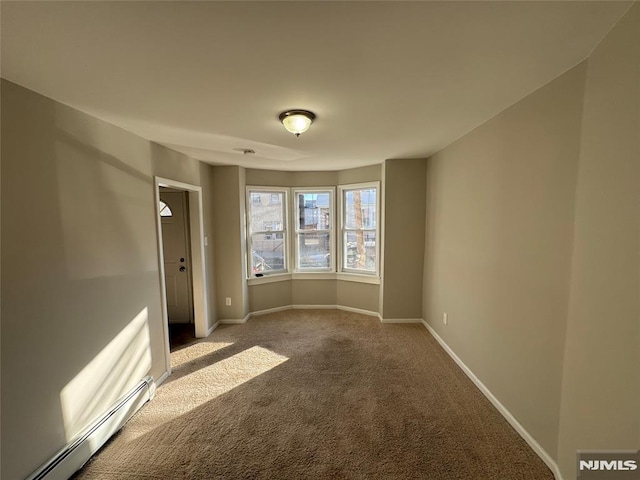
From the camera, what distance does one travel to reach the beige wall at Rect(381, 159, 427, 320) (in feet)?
12.6

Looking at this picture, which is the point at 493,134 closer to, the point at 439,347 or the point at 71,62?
the point at 439,347

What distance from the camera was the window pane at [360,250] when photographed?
436 centimetres

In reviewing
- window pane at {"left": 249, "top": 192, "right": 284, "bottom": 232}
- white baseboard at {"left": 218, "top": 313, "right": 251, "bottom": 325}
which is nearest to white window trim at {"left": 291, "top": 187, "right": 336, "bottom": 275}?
window pane at {"left": 249, "top": 192, "right": 284, "bottom": 232}

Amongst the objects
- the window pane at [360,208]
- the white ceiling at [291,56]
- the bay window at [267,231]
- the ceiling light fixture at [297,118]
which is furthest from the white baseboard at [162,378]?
the window pane at [360,208]

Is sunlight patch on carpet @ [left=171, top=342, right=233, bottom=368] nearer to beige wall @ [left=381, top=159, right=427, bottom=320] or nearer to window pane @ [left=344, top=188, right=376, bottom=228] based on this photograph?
beige wall @ [left=381, top=159, right=427, bottom=320]

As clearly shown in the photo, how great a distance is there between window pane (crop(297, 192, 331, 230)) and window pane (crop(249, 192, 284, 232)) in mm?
331

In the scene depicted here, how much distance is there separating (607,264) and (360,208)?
3287mm

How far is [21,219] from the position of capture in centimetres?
147

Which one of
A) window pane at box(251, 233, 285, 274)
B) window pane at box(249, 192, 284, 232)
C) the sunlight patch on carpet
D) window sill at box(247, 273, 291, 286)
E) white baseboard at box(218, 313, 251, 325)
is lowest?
the sunlight patch on carpet

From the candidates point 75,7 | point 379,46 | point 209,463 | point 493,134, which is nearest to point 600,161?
point 493,134

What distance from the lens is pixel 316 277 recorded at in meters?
4.67

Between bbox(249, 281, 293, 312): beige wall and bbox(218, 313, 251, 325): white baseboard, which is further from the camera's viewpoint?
bbox(249, 281, 293, 312): beige wall

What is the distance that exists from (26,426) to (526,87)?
11.6 feet

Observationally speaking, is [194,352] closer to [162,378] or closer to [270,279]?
[162,378]
